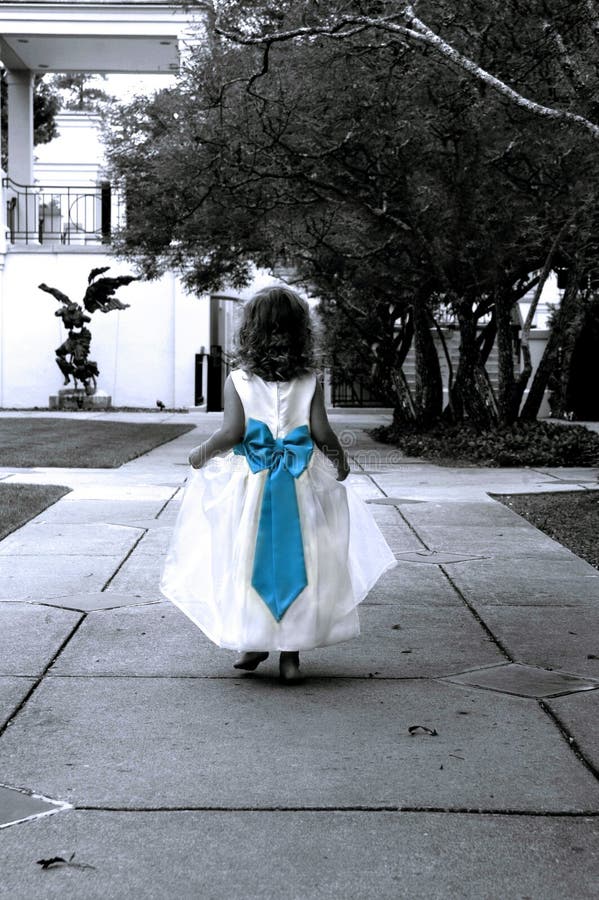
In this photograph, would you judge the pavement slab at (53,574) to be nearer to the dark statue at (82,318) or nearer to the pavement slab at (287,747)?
the pavement slab at (287,747)

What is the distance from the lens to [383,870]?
2891 mm

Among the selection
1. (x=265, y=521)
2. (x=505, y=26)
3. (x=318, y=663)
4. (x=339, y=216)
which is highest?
(x=505, y=26)

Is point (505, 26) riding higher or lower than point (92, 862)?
higher

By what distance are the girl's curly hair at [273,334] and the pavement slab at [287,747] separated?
50.1 inches

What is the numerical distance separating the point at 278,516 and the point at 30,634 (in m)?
1.48

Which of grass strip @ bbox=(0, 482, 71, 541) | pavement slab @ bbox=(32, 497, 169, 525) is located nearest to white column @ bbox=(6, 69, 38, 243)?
grass strip @ bbox=(0, 482, 71, 541)

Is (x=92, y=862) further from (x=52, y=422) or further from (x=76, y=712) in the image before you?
(x=52, y=422)

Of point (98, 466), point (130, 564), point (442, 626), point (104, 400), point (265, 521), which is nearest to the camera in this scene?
point (265, 521)

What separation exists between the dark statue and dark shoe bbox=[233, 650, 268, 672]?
20.1 metres

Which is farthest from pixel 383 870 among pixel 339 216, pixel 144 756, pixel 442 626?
pixel 339 216

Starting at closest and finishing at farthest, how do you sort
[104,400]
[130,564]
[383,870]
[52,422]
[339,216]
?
[383,870], [130,564], [339,216], [52,422], [104,400]

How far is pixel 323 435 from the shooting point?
4.75m

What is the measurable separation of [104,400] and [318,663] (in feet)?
70.5

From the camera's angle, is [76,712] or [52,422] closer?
[76,712]
